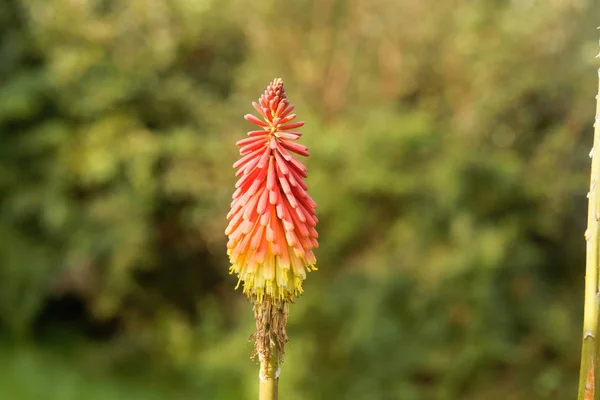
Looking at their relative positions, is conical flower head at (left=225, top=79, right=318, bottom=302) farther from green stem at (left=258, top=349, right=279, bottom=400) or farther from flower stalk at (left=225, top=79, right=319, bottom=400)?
green stem at (left=258, top=349, right=279, bottom=400)

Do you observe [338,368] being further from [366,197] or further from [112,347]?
[112,347]

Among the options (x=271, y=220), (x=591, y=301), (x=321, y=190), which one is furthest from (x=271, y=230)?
(x=321, y=190)

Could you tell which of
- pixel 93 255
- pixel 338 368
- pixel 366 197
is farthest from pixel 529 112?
pixel 93 255

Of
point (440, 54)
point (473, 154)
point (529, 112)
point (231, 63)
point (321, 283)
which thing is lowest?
point (321, 283)

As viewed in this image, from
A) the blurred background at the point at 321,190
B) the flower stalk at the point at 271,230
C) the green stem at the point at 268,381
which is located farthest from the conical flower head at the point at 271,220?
the blurred background at the point at 321,190

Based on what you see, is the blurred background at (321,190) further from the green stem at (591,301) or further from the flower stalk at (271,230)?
the green stem at (591,301)

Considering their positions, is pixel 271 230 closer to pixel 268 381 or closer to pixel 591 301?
pixel 268 381
